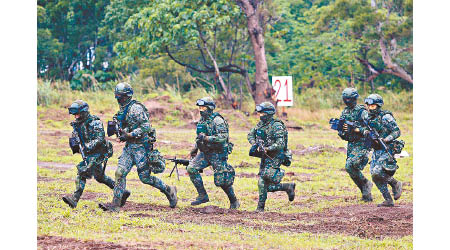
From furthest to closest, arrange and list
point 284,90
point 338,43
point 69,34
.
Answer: point 69,34 < point 338,43 < point 284,90

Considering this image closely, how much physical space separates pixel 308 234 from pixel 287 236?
39cm

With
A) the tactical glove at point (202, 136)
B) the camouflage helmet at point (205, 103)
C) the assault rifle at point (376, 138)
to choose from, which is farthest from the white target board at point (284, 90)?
the tactical glove at point (202, 136)

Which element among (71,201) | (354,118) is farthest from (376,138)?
(71,201)

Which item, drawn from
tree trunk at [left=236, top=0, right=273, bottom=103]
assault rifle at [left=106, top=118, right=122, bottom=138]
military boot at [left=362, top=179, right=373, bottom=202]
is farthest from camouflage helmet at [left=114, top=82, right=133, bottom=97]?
tree trunk at [left=236, top=0, right=273, bottom=103]

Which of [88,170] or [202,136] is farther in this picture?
[202,136]

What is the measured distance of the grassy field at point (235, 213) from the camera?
8.55 meters

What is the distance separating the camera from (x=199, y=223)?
9.94 meters

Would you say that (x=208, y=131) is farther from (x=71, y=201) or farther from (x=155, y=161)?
(x=71, y=201)

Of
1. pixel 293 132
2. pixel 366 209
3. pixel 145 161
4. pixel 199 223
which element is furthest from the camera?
pixel 293 132

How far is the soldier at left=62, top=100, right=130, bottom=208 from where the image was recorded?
10.8 m

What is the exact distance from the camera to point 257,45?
92.4ft

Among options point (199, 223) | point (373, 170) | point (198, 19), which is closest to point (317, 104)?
point (198, 19)

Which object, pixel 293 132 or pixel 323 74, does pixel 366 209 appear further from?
pixel 323 74

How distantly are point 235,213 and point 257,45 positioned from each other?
17.8 meters
